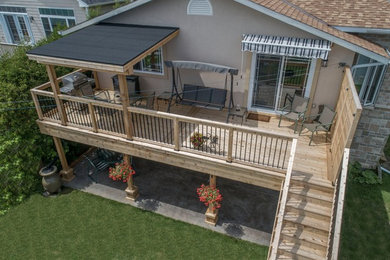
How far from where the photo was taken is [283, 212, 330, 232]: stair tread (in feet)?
22.0

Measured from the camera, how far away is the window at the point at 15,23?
702 inches

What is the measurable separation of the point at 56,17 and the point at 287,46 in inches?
574

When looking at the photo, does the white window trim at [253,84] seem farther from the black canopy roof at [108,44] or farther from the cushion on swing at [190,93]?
the black canopy roof at [108,44]

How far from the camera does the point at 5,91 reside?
957 centimetres

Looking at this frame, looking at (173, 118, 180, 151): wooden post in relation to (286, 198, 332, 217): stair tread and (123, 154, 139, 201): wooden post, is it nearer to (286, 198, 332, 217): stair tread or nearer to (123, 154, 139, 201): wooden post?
(123, 154, 139, 201): wooden post

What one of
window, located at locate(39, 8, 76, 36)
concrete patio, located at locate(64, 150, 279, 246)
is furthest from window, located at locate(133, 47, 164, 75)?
window, located at locate(39, 8, 76, 36)

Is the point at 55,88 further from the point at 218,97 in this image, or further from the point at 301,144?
the point at 301,144

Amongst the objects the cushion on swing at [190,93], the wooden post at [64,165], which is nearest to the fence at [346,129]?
the cushion on swing at [190,93]

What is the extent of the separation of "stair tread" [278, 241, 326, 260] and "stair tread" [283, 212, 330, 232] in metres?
0.54

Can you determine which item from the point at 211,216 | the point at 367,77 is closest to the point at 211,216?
the point at 211,216

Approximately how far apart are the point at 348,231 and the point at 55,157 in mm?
10958

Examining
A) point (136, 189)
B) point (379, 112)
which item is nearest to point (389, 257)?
point (379, 112)

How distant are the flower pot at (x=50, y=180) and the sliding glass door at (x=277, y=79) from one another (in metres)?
7.62

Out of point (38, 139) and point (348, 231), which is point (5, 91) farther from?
point (348, 231)
